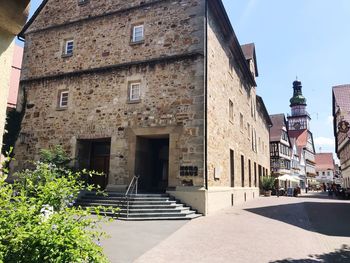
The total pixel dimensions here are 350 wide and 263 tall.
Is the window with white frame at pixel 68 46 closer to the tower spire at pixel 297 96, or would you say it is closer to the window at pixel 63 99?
the window at pixel 63 99

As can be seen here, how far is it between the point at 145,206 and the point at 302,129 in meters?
72.4

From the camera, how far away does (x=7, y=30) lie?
1952 millimetres

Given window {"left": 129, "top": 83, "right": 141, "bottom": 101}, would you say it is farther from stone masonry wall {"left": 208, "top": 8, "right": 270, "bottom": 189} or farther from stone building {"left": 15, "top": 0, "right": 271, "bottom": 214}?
stone masonry wall {"left": 208, "top": 8, "right": 270, "bottom": 189}

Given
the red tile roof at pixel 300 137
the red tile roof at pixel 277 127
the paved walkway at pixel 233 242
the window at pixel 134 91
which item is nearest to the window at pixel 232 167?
the window at pixel 134 91

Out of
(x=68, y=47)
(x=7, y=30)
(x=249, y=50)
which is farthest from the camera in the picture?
(x=249, y=50)

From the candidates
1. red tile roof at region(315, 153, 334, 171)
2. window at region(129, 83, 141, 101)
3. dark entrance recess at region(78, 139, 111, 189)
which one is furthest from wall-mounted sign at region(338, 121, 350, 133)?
red tile roof at region(315, 153, 334, 171)

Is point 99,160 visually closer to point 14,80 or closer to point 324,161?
point 14,80

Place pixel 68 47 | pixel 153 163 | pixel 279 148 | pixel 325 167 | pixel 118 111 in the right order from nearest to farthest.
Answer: pixel 118 111, pixel 153 163, pixel 68 47, pixel 279 148, pixel 325 167

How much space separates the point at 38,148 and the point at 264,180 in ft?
66.9

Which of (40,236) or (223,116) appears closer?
(40,236)

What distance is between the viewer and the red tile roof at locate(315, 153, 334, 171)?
8461 centimetres

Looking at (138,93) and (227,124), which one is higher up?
(138,93)

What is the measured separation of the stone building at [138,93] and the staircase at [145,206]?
0.74 m

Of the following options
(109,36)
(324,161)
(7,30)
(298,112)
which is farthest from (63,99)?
(324,161)
